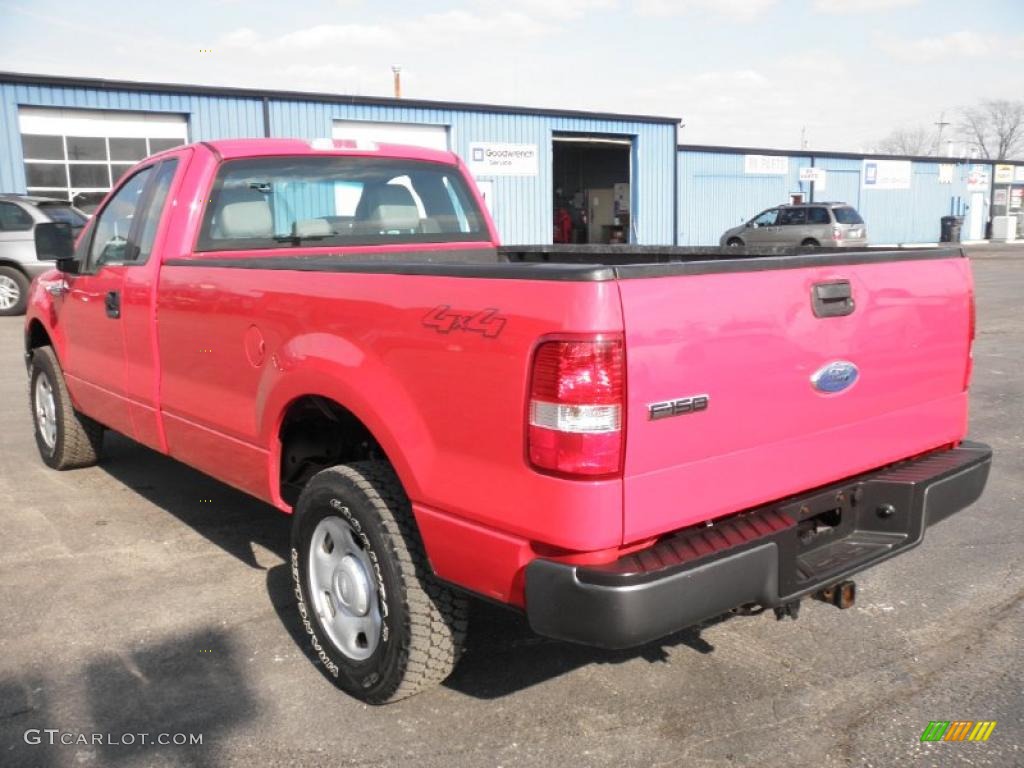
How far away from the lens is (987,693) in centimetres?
321

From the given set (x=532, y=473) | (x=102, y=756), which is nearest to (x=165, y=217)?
(x=102, y=756)

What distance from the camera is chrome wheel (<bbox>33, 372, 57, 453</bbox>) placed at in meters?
6.15

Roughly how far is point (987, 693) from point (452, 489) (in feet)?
6.58

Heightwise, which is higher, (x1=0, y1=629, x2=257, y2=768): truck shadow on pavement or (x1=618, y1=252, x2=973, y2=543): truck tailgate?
(x1=618, y1=252, x2=973, y2=543): truck tailgate

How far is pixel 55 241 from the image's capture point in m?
5.17

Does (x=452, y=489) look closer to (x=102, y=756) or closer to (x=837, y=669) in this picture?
(x=102, y=756)

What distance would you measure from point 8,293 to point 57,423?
33.1 feet

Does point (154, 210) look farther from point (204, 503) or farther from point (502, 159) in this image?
point (502, 159)

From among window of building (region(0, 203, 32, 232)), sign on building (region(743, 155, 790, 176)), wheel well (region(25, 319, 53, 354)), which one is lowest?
wheel well (region(25, 319, 53, 354))

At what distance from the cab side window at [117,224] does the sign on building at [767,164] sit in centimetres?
3198

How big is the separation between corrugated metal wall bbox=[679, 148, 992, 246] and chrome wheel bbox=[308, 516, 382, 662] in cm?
2951

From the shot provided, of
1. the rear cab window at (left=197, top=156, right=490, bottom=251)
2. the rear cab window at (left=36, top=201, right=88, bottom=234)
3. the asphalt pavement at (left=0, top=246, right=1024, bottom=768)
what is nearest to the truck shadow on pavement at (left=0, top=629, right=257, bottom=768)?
the asphalt pavement at (left=0, top=246, right=1024, bottom=768)

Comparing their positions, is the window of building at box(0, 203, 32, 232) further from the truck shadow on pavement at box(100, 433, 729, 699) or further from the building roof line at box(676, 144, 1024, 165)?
the building roof line at box(676, 144, 1024, 165)

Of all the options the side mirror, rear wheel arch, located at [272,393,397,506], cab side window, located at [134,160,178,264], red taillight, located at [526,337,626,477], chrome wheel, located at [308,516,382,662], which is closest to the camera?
red taillight, located at [526,337,626,477]
